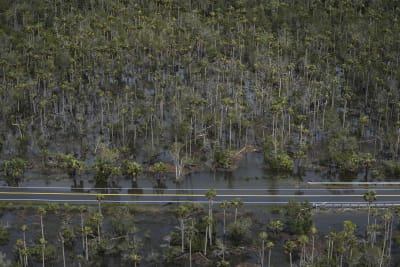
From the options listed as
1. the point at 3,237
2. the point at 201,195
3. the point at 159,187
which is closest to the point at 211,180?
the point at 201,195

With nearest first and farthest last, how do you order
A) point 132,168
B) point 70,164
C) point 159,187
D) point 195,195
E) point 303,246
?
point 303,246, point 195,195, point 159,187, point 132,168, point 70,164

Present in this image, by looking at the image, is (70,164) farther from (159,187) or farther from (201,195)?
(201,195)

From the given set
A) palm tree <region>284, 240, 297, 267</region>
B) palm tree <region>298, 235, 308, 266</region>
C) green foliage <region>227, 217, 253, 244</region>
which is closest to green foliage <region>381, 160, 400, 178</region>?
palm tree <region>284, 240, 297, 267</region>

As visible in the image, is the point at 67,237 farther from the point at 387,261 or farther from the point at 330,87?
the point at 330,87

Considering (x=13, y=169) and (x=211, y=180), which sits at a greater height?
(x=13, y=169)

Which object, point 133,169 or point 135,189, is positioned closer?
point 135,189

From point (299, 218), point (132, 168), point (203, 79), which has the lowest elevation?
point (299, 218)

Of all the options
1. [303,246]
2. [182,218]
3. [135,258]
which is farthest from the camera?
[182,218]

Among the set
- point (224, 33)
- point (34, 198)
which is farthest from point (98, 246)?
point (224, 33)
